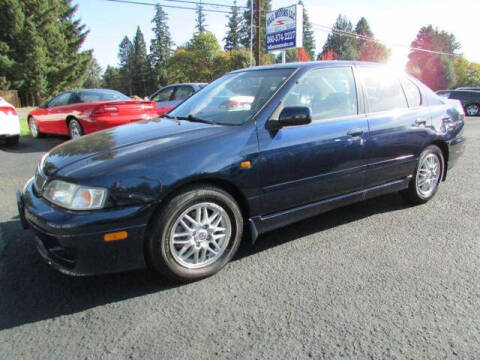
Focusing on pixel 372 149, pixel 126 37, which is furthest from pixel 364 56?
pixel 372 149

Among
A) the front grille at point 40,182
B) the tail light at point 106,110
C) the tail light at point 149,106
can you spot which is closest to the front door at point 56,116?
the tail light at point 106,110

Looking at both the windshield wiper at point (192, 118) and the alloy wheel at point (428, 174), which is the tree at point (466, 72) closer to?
the alloy wheel at point (428, 174)

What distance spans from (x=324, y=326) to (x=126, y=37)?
116 metres

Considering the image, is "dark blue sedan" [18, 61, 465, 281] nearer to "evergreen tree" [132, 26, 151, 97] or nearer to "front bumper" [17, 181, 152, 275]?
"front bumper" [17, 181, 152, 275]

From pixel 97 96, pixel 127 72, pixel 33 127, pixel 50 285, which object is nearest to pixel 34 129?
pixel 33 127

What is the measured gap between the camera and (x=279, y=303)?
243 centimetres

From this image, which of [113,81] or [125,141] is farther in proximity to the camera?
[113,81]

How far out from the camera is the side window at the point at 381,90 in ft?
12.2

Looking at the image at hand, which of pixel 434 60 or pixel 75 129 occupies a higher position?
pixel 434 60

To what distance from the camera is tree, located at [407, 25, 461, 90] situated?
6894cm

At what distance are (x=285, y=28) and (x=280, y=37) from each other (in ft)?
1.58

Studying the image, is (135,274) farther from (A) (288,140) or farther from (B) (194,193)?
(A) (288,140)

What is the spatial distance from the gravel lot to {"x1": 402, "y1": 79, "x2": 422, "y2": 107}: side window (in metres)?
1.42

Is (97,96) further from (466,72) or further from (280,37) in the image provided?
(466,72)
